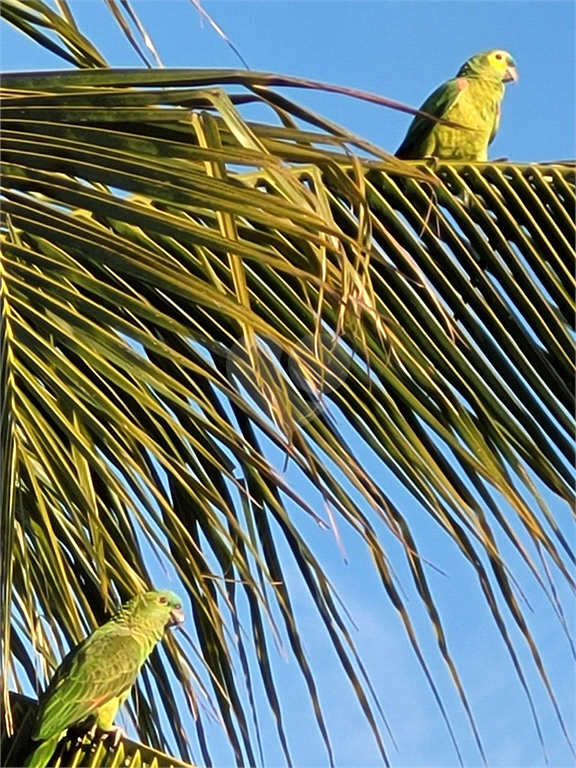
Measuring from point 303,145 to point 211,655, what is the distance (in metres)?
0.89

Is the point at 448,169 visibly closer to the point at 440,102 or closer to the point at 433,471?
the point at 433,471

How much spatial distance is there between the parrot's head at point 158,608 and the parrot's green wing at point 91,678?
52mm

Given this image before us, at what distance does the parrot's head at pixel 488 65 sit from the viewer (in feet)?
11.0

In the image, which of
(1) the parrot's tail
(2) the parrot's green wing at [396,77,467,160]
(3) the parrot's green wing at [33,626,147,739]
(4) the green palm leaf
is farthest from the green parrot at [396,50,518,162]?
(1) the parrot's tail

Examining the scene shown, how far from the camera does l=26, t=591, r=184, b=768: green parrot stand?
182 centimetres

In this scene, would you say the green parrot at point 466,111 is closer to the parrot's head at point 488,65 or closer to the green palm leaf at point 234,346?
the parrot's head at point 488,65

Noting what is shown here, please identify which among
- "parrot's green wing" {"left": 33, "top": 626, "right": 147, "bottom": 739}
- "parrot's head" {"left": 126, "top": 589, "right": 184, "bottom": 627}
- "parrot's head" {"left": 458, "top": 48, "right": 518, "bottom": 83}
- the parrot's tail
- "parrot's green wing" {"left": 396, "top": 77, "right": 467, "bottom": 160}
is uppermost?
"parrot's head" {"left": 458, "top": 48, "right": 518, "bottom": 83}

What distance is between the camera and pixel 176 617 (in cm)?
208

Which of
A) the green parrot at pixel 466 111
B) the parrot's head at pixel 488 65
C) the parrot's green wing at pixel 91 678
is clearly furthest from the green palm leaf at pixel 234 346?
the parrot's head at pixel 488 65

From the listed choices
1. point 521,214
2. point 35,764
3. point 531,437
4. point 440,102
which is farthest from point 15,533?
point 440,102

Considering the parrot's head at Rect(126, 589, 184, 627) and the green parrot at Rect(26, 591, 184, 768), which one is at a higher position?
the parrot's head at Rect(126, 589, 184, 627)

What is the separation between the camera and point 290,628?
153 centimetres

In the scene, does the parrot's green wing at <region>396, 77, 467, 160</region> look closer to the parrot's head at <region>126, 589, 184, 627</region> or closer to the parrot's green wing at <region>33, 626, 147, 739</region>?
the parrot's head at <region>126, 589, 184, 627</region>

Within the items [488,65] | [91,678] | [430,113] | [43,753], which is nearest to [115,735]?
[43,753]
